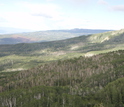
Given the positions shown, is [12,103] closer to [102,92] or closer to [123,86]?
[102,92]

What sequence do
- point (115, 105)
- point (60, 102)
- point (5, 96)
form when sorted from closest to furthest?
1. point (115, 105)
2. point (60, 102)
3. point (5, 96)

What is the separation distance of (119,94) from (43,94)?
263 feet

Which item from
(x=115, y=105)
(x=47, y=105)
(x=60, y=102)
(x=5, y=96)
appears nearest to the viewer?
(x=115, y=105)

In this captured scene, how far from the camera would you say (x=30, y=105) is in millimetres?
144375

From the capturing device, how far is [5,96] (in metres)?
181

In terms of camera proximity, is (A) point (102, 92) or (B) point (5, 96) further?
(B) point (5, 96)

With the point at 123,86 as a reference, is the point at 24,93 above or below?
below

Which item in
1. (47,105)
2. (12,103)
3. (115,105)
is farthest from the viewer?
(12,103)

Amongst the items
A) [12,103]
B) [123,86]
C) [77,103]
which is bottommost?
[12,103]

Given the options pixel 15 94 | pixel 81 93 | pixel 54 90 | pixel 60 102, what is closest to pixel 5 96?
pixel 15 94

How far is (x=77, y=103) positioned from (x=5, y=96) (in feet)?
295

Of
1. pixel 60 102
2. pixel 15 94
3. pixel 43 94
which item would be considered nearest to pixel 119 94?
pixel 60 102

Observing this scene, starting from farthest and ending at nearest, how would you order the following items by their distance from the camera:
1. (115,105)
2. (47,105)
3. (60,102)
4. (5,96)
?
(5,96)
(60,102)
(47,105)
(115,105)

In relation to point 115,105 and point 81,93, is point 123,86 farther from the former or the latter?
point 81,93
